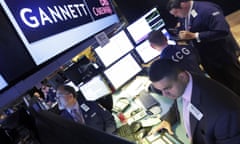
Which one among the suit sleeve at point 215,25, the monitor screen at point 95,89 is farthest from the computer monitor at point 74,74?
the suit sleeve at point 215,25

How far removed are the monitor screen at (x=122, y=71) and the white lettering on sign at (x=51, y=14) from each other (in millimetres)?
2139

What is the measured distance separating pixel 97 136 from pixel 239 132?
136cm

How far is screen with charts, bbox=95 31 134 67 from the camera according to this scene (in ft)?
12.1

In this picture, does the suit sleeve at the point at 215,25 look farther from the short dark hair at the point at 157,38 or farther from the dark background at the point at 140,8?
the dark background at the point at 140,8

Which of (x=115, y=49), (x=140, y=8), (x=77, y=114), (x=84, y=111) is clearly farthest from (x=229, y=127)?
(x=140, y=8)

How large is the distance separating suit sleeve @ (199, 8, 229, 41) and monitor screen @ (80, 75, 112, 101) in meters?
1.29

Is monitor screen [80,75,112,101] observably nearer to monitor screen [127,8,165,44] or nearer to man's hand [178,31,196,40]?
monitor screen [127,8,165,44]

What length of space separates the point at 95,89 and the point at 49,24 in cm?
229

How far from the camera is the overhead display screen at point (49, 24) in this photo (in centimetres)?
122

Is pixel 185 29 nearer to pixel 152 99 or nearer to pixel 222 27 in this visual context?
pixel 222 27

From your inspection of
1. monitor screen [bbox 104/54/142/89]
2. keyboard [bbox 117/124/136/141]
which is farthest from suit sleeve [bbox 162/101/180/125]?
monitor screen [bbox 104/54/142/89]

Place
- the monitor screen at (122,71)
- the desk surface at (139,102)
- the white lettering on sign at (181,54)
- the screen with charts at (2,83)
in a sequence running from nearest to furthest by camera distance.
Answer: the screen with charts at (2,83)
the desk surface at (139,102)
the white lettering on sign at (181,54)
the monitor screen at (122,71)

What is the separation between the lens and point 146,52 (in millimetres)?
3889

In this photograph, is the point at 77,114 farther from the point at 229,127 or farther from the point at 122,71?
the point at 229,127
